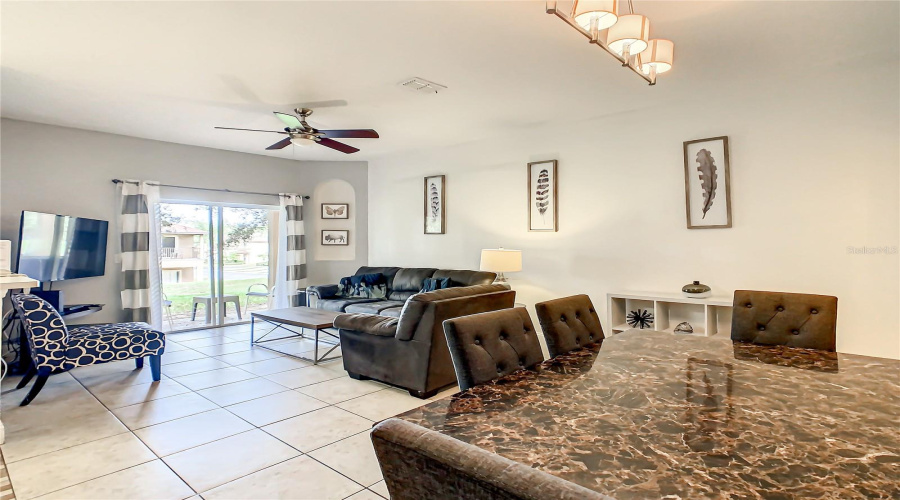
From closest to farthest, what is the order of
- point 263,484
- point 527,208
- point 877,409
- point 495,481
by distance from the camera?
1. point 495,481
2. point 877,409
3. point 263,484
4. point 527,208

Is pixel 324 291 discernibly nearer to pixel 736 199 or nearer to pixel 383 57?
pixel 383 57

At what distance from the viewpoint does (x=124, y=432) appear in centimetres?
298

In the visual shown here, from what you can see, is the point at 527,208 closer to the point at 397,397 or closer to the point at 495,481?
the point at 397,397

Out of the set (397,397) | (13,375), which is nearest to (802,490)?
(397,397)

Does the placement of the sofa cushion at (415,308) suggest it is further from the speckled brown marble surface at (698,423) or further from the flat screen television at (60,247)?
the flat screen television at (60,247)

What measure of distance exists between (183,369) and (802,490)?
Result: 492 centimetres

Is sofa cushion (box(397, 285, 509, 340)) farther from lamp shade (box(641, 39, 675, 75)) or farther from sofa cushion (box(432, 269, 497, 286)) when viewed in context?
lamp shade (box(641, 39, 675, 75))

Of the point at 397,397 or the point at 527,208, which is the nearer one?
the point at 397,397

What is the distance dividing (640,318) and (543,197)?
1.70m

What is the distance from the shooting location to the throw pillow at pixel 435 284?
562 centimetres

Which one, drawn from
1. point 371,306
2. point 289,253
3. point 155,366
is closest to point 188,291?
point 289,253

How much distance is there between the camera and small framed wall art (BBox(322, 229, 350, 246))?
Result: 296 inches

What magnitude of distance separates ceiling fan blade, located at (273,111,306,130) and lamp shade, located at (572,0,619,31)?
2.90m

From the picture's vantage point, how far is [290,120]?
13.4 feet
